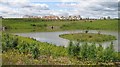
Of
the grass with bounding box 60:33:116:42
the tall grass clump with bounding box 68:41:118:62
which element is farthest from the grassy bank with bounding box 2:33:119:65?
the grass with bounding box 60:33:116:42

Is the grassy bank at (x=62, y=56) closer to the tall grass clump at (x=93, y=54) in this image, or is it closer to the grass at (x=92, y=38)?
the tall grass clump at (x=93, y=54)

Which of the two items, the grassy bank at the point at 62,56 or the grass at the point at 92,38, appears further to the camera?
the grass at the point at 92,38

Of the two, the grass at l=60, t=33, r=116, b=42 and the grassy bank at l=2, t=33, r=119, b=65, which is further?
the grass at l=60, t=33, r=116, b=42

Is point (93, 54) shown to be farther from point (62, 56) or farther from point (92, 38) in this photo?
point (92, 38)

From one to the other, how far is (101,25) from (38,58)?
60663mm

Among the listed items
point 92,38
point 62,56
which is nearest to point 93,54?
point 62,56

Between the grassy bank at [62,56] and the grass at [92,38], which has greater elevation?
the grassy bank at [62,56]

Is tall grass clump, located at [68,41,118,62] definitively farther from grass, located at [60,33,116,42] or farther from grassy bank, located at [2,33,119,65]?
grass, located at [60,33,116,42]

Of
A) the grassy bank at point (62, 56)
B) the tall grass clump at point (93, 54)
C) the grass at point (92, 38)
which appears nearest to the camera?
the grassy bank at point (62, 56)

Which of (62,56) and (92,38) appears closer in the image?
(62,56)

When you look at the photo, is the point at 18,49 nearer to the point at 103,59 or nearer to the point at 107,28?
the point at 103,59

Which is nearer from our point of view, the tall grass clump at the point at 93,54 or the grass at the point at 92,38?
the tall grass clump at the point at 93,54

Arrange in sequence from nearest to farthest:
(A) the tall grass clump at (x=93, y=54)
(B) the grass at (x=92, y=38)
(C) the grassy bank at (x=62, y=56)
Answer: (C) the grassy bank at (x=62, y=56)
(A) the tall grass clump at (x=93, y=54)
(B) the grass at (x=92, y=38)


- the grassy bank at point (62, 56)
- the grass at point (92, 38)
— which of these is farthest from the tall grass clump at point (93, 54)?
the grass at point (92, 38)
